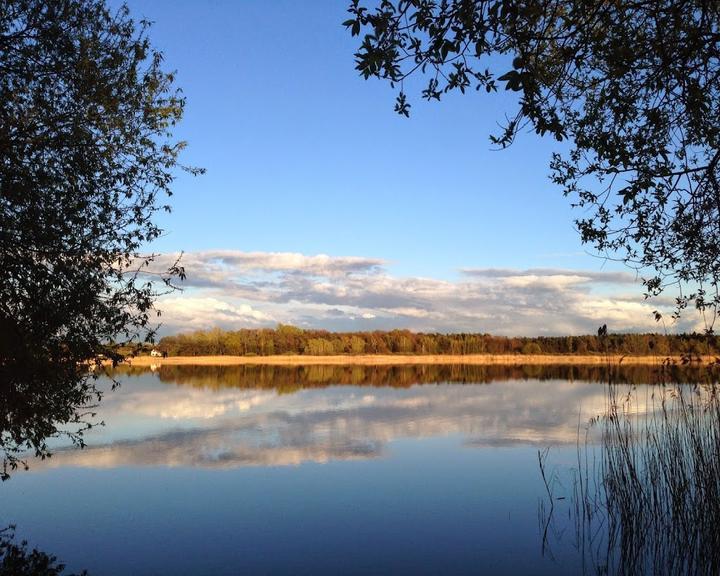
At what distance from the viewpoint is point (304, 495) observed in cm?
1207

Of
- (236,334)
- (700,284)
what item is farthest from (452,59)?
(236,334)

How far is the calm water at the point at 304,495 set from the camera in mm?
8656

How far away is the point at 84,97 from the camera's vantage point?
890 centimetres

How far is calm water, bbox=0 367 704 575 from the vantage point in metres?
8.66

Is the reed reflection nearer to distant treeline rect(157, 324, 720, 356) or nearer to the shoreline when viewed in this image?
the shoreline

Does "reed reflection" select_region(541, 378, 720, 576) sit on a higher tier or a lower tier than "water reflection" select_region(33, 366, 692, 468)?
higher

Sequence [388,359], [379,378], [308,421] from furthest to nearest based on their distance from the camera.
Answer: [388,359], [379,378], [308,421]

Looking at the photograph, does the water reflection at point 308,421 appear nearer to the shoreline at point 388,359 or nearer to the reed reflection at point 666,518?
the reed reflection at point 666,518

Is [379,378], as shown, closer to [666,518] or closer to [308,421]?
[308,421]

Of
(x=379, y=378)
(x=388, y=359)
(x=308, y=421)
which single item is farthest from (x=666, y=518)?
(x=388, y=359)

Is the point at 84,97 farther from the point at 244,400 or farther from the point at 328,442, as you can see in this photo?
the point at 244,400

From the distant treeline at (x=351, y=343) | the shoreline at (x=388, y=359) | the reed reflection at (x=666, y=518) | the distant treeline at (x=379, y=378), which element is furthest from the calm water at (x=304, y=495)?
the distant treeline at (x=351, y=343)

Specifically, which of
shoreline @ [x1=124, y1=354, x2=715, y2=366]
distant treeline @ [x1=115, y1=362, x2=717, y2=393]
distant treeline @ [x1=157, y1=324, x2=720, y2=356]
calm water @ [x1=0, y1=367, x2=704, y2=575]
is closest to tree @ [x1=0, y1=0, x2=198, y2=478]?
calm water @ [x1=0, y1=367, x2=704, y2=575]

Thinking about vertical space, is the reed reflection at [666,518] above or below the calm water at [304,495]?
above
